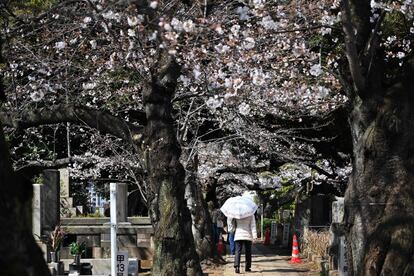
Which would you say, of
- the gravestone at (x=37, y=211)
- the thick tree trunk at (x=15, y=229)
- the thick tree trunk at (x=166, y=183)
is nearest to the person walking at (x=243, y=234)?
the gravestone at (x=37, y=211)

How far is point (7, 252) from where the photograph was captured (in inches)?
154

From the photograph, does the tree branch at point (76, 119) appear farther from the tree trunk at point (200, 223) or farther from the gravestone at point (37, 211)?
the tree trunk at point (200, 223)

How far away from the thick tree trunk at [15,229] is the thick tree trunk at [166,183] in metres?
6.16

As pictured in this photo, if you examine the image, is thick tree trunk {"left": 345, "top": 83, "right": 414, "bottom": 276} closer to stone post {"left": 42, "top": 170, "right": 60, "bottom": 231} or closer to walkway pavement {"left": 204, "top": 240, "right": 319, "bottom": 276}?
walkway pavement {"left": 204, "top": 240, "right": 319, "bottom": 276}

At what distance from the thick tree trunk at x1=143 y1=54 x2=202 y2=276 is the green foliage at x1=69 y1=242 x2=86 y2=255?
6747 millimetres

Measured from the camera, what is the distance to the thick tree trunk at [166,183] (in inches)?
406

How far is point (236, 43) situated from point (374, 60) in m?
2.06

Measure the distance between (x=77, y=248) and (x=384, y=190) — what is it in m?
11.0

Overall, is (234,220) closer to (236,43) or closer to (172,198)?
(172,198)

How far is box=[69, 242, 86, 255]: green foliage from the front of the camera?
17.0 meters

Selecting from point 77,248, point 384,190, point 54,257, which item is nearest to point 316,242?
point 77,248

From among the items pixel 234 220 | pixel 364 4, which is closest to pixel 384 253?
pixel 364 4

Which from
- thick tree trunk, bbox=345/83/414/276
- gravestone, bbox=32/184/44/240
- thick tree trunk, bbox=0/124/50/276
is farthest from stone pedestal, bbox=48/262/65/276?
thick tree trunk, bbox=0/124/50/276

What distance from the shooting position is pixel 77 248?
1703 cm
